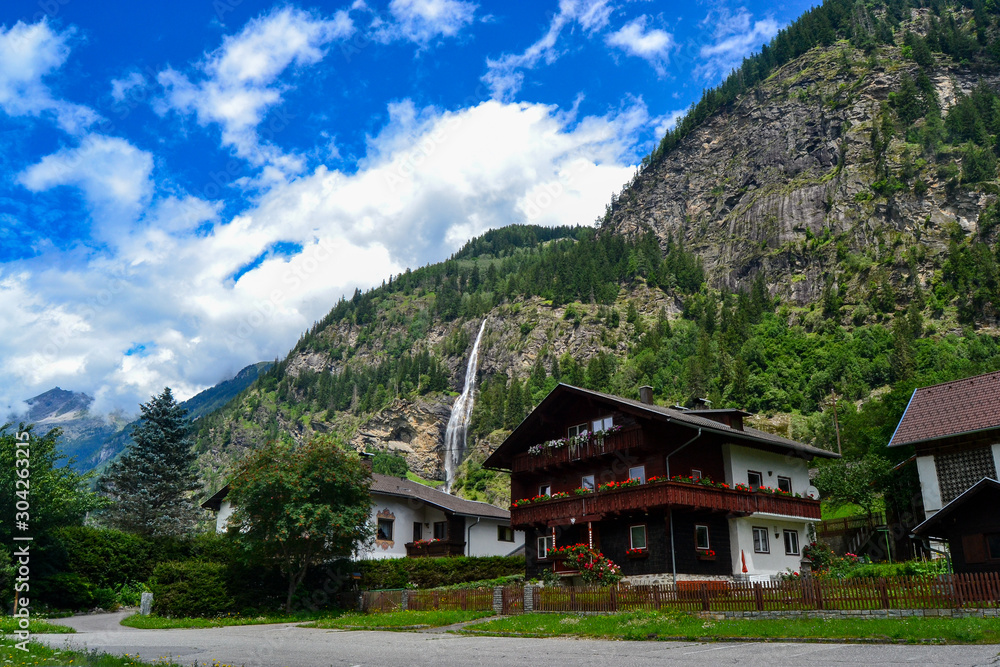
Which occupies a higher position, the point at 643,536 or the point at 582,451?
the point at 582,451

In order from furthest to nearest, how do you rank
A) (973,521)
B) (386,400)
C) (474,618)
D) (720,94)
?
(720,94)
(386,400)
(474,618)
(973,521)

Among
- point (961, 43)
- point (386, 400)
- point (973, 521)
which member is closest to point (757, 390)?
point (973, 521)

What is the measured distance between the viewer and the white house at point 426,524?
4562 centimetres

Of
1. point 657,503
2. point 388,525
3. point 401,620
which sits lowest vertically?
point 401,620

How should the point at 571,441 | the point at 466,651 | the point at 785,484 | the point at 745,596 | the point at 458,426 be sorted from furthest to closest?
the point at 458,426, the point at 785,484, the point at 571,441, the point at 745,596, the point at 466,651

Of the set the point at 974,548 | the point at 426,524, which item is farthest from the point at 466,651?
the point at 426,524

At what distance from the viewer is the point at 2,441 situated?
30.7 meters

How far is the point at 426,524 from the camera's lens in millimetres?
48562

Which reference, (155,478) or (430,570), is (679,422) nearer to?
(430,570)

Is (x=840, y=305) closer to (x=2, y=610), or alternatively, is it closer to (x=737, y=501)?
(x=737, y=501)

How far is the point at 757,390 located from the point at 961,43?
347 ft

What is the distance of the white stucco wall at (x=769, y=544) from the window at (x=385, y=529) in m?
21.8

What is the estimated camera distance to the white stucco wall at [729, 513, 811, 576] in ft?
116

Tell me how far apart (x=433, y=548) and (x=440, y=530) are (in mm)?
1788
